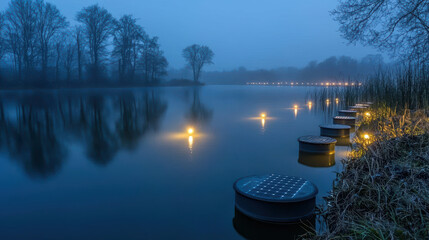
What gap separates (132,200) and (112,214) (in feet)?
1.31

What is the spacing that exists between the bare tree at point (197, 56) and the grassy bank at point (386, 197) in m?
57.7

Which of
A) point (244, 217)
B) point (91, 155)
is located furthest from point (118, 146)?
point (244, 217)

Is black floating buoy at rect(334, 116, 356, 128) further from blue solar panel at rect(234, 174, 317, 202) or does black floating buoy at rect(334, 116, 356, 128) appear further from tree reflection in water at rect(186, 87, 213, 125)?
blue solar panel at rect(234, 174, 317, 202)

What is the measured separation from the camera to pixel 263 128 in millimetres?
9383

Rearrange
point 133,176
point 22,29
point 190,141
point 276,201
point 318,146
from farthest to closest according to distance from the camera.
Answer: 1. point 22,29
2. point 190,141
3. point 318,146
4. point 133,176
5. point 276,201

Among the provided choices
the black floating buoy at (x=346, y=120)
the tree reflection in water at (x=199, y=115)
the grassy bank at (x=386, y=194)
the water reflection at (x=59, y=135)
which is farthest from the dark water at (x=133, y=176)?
the tree reflection in water at (x=199, y=115)

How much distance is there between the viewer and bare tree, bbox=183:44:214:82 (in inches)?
2367

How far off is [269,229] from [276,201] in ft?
1.03

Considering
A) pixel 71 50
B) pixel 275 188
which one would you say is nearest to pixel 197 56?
pixel 71 50

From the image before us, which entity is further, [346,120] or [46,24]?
[46,24]

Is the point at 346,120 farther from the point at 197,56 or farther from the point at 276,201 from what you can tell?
the point at 197,56

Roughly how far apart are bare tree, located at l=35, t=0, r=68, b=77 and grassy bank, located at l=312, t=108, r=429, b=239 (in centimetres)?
3559

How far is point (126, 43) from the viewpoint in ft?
135

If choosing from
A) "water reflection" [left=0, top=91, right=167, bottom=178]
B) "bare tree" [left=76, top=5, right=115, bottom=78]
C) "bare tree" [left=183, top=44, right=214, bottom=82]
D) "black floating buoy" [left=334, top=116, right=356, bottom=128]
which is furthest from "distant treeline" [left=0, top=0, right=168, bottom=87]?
"black floating buoy" [left=334, top=116, right=356, bottom=128]
